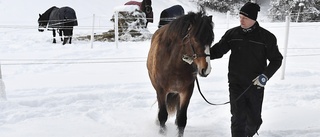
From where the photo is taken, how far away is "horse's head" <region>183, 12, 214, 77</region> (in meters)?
2.99

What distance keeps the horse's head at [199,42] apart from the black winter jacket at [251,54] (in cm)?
28

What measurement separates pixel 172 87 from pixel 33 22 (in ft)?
57.4

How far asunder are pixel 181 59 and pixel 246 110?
820mm

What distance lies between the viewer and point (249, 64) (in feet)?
10.3

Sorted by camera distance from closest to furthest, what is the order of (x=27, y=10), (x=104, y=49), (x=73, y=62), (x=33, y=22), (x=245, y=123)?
(x=245, y=123), (x=73, y=62), (x=104, y=49), (x=33, y=22), (x=27, y=10)

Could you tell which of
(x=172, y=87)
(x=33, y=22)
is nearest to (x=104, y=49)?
(x=172, y=87)

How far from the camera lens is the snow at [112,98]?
4.12 m

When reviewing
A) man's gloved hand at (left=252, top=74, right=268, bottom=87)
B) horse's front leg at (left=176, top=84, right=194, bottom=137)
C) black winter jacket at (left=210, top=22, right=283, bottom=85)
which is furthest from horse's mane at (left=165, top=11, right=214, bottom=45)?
horse's front leg at (left=176, top=84, right=194, bottom=137)

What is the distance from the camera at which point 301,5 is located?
19.3 meters

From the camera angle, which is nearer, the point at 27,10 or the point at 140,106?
the point at 140,106

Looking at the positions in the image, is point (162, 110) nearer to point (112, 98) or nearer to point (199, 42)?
point (199, 42)

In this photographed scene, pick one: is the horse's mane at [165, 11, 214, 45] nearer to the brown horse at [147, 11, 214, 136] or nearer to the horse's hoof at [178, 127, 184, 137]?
the brown horse at [147, 11, 214, 136]

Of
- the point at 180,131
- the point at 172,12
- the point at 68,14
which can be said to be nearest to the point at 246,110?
the point at 180,131

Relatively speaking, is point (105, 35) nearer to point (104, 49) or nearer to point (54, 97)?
point (104, 49)
